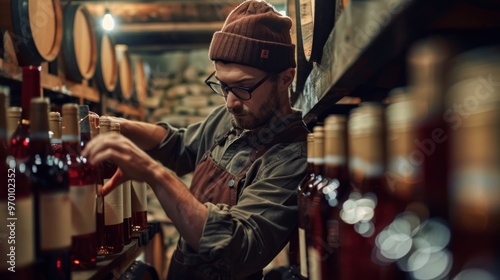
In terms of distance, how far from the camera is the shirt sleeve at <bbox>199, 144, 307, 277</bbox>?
5.31 feet

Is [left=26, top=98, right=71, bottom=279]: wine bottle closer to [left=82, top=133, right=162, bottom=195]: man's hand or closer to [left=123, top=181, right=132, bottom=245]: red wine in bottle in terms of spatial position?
[left=82, top=133, right=162, bottom=195]: man's hand

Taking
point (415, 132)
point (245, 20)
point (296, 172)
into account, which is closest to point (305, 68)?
point (245, 20)

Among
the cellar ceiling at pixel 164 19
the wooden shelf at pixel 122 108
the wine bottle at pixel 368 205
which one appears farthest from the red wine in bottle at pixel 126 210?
the cellar ceiling at pixel 164 19

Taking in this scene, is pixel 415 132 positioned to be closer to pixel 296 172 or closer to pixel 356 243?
pixel 356 243

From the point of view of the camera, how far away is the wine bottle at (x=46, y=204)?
1.12m

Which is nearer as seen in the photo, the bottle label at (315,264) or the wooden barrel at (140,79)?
the bottle label at (315,264)

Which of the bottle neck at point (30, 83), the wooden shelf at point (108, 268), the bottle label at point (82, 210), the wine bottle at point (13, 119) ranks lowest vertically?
the wooden shelf at point (108, 268)

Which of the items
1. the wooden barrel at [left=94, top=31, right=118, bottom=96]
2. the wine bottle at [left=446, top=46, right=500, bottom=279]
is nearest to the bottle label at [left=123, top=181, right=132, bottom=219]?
the wine bottle at [left=446, top=46, right=500, bottom=279]

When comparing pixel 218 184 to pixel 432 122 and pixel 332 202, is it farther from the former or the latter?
pixel 432 122

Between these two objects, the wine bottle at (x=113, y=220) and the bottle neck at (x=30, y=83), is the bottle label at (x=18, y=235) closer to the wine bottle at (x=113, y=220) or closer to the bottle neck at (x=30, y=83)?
the bottle neck at (x=30, y=83)

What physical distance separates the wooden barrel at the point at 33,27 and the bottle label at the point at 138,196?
1233 mm

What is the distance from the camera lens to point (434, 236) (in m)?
0.78

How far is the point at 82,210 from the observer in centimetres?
133

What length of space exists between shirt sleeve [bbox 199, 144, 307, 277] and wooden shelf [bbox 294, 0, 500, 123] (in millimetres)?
617
